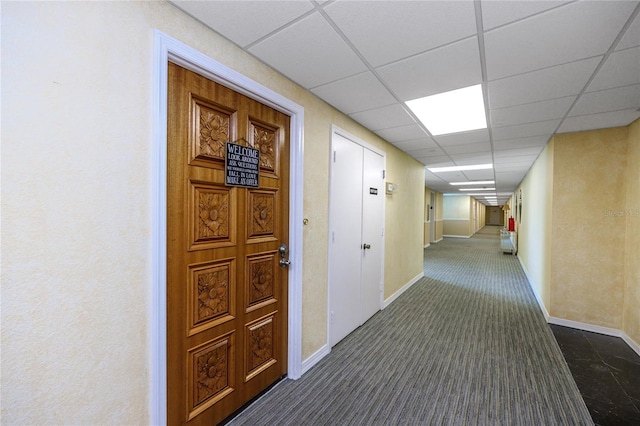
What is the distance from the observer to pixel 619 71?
183cm

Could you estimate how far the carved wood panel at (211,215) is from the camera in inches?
60.3

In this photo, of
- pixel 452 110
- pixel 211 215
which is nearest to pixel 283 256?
pixel 211 215

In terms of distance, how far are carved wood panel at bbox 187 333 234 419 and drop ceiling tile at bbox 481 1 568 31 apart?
239 centimetres

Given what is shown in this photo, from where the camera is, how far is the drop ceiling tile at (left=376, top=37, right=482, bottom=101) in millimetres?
1665

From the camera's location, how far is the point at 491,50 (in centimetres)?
163

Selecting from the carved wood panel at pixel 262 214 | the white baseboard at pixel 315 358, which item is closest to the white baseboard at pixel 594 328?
the white baseboard at pixel 315 358

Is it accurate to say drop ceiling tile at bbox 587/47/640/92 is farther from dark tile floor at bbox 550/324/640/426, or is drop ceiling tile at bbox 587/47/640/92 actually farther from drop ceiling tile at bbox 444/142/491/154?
dark tile floor at bbox 550/324/640/426

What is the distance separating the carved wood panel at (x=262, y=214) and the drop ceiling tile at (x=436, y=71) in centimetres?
126

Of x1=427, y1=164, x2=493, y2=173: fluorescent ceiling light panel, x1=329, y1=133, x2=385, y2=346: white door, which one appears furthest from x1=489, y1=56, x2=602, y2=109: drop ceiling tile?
x1=427, y1=164, x2=493, y2=173: fluorescent ceiling light panel

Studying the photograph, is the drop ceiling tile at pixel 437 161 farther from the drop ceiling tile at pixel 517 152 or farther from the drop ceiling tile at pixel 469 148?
the drop ceiling tile at pixel 517 152

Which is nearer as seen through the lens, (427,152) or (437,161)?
(427,152)

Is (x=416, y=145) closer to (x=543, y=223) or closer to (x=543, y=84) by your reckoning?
(x=543, y=84)

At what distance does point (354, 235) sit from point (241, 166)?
5.73ft

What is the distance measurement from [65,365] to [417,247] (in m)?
5.31
